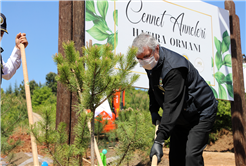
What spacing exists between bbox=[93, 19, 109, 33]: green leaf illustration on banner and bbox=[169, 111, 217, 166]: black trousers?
6.44ft

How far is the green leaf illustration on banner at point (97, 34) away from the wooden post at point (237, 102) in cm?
311

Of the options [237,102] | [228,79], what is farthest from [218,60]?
[237,102]

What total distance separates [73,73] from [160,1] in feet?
8.41

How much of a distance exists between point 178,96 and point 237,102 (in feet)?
12.8

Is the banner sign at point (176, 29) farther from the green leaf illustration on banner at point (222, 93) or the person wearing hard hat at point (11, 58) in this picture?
the person wearing hard hat at point (11, 58)

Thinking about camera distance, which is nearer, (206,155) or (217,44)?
(217,44)

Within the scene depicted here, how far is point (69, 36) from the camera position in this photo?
10.4 feet

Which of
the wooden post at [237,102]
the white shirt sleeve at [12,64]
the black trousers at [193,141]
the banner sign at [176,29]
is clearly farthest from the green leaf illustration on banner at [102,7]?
the wooden post at [237,102]

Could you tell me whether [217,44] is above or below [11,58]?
above

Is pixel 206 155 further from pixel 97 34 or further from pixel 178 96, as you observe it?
pixel 178 96

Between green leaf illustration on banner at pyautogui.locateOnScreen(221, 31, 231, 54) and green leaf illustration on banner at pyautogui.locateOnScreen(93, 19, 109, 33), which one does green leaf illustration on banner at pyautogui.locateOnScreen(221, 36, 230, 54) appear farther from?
green leaf illustration on banner at pyautogui.locateOnScreen(93, 19, 109, 33)

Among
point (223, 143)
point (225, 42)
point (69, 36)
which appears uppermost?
point (225, 42)

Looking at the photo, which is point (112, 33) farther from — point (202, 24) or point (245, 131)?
point (245, 131)

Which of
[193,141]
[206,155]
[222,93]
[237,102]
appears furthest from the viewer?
[206,155]
